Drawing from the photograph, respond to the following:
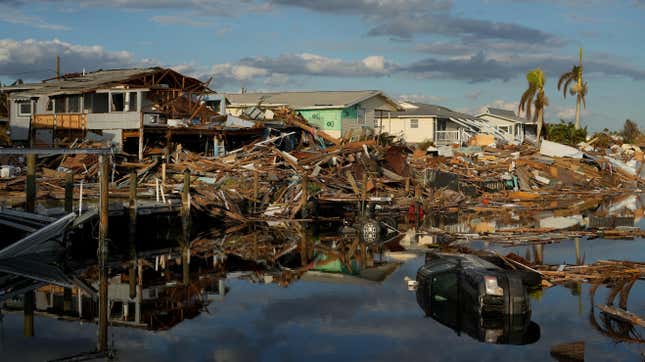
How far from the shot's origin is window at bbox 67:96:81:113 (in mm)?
41975

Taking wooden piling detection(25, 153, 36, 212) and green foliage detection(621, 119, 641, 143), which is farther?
green foliage detection(621, 119, 641, 143)

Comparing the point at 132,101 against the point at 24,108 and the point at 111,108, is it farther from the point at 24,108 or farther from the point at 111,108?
the point at 24,108

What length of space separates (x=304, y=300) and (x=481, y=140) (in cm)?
4278

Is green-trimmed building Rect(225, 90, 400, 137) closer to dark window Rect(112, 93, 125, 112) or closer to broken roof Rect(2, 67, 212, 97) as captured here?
broken roof Rect(2, 67, 212, 97)

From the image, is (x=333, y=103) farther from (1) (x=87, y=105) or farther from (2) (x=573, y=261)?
(2) (x=573, y=261)

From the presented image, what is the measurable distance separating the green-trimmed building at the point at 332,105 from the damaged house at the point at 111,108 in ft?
31.4

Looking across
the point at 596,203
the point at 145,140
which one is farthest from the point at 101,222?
the point at 596,203

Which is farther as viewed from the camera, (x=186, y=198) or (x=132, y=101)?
(x=132, y=101)

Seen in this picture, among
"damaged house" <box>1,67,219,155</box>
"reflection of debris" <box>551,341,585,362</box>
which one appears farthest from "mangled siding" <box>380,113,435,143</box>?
"reflection of debris" <box>551,341,585,362</box>

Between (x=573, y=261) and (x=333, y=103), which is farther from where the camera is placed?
(x=333, y=103)

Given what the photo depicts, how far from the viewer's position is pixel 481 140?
6012cm

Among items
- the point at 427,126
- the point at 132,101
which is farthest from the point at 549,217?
the point at 427,126

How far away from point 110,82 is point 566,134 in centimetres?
5048

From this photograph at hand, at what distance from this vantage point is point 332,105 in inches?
2128
